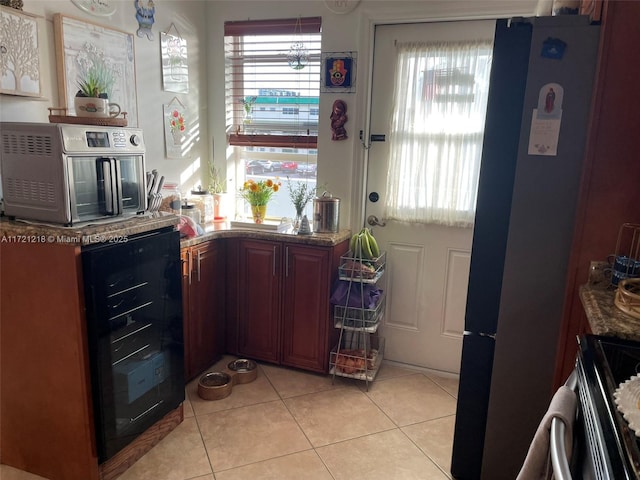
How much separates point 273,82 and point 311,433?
2212mm

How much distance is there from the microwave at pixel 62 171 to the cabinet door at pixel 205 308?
2.55 ft

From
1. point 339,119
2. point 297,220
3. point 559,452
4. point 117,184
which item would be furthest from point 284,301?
point 559,452

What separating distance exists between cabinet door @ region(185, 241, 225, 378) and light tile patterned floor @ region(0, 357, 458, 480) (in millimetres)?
145

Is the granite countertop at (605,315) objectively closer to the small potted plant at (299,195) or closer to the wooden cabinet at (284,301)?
the wooden cabinet at (284,301)

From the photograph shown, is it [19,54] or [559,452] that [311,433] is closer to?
[559,452]

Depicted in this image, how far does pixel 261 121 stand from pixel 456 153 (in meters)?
1.34

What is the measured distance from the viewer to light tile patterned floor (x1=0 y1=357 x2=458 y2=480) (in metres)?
2.09

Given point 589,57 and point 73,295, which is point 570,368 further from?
point 73,295

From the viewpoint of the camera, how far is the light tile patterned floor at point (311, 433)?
209 cm

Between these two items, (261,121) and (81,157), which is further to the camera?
(261,121)

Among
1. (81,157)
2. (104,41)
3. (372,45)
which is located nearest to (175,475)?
(81,157)

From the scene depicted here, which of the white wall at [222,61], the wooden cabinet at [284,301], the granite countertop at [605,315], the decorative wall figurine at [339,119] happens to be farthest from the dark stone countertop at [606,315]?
the decorative wall figurine at [339,119]

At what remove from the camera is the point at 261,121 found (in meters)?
3.22

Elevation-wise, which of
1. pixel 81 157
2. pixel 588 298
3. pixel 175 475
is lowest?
pixel 175 475
